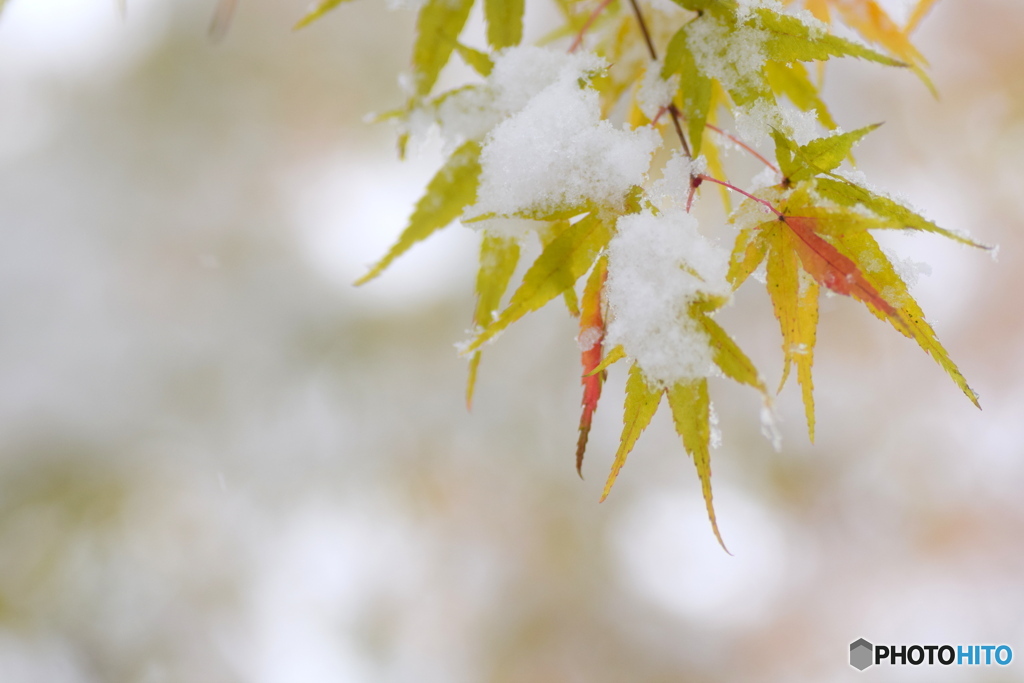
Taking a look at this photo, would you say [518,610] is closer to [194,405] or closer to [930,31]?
[194,405]

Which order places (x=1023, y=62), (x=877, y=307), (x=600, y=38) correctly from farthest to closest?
(x=1023, y=62) < (x=600, y=38) < (x=877, y=307)

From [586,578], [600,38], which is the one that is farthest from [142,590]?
[600,38]

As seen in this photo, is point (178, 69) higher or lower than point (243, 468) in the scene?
higher

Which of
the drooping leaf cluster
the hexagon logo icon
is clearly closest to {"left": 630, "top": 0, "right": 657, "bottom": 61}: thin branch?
the drooping leaf cluster

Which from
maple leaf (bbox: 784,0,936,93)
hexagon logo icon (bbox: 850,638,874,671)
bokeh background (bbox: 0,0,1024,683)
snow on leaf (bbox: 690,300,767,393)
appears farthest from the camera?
bokeh background (bbox: 0,0,1024,683)

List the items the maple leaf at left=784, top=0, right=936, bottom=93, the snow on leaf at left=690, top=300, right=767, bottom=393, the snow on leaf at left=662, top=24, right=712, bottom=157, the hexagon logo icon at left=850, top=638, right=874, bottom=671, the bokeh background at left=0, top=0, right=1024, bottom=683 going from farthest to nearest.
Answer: the bokeh background at left=0, top=0, right=1024, bottom=683 → the hexagon logo icon at left=850, top=638, right=874, bottom=671 → the maple leaf at left=784, top=0, right=936, bottom=93 → the snow on leaf at left=662, top=24, right=712, bottom=157 → the snow on leaf at left=690, top=300, right=767, bottom=393

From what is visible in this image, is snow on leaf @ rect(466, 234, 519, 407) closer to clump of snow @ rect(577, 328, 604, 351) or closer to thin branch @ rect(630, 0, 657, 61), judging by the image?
clump of snow @ rect(577, 328, 604, 351)
